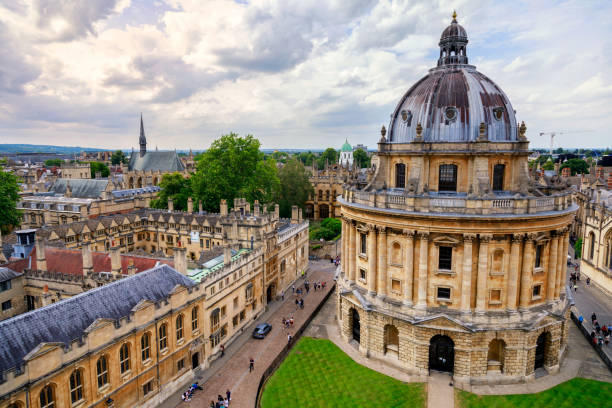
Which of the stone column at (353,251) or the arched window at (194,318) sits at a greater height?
the stone column at (353,251)

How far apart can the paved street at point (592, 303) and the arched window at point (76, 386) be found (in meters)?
41.4

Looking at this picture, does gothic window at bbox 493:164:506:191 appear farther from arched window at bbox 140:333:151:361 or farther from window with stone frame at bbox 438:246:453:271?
arched window at bbox 140:333:151:361

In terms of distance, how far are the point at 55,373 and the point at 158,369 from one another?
7.74 metres

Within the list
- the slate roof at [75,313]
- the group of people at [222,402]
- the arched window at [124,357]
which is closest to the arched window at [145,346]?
the arched window at [124,357]

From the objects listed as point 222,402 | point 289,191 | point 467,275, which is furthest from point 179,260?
point 289,191

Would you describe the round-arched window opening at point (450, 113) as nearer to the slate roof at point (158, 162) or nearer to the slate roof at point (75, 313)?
the slate roof at point (75, 313)

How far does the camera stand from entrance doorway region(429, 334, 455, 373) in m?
28.1

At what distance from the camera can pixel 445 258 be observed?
28.0 metres

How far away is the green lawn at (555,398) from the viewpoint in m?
25.0

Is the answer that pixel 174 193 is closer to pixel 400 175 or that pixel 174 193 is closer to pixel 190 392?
pixel 190 392

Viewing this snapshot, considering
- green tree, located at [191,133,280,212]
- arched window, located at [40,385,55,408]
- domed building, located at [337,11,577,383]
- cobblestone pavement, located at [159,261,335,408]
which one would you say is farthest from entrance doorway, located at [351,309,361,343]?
green tree, located at [191,133,280,212]

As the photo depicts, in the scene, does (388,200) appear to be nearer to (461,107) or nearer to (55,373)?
(461,107)

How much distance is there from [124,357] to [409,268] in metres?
19.8

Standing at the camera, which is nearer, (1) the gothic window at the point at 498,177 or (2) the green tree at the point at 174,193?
(1) the gothic window at the point at 498,177
